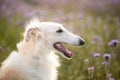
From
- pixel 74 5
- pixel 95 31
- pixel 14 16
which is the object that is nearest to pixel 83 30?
pixel 95 31

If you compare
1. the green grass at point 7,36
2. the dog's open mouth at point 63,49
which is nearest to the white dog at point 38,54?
the dog's open mouth at point 63,49

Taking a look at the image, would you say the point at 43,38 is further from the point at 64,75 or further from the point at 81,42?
the point at 64,75

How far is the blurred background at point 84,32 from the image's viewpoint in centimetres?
884

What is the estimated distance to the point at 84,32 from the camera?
1155 centimetres

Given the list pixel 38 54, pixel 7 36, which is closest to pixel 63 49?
pixel 38 54

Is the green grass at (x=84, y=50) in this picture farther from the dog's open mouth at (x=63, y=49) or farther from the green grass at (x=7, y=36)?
the dog's open mouth at (x=63, y=49)

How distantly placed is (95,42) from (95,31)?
1881 mm

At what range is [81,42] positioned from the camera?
766cm

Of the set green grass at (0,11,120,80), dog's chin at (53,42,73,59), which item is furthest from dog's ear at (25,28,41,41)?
green grass at (0,11,120,80)

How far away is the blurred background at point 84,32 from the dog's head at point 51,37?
0.76m

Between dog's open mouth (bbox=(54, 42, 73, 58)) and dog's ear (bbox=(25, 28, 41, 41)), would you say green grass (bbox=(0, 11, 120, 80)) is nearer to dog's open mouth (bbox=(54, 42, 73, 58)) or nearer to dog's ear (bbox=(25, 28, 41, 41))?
dog's open mouth (bbox=(54, 42, 73, 58))

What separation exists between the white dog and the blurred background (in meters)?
0.80

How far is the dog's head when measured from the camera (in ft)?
24.9

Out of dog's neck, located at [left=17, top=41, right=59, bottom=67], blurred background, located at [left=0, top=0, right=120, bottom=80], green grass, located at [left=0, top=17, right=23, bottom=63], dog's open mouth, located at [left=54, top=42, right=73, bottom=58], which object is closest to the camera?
dog's neck, located at [left=17, top=41, right=59, bottom=67]
